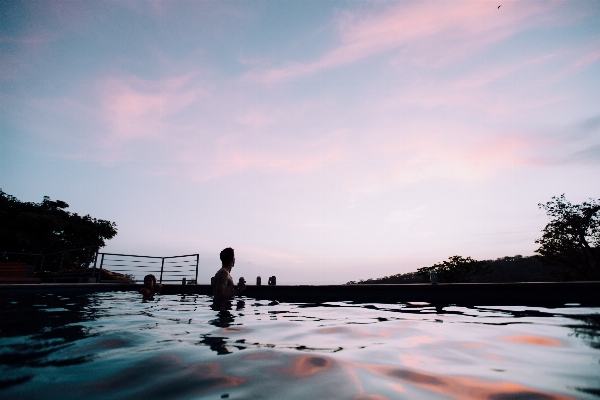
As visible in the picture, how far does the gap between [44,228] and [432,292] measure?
26.0 m

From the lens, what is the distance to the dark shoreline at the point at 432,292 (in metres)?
6.41

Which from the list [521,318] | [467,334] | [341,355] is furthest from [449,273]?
[341,355]

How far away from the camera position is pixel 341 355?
8.09ft

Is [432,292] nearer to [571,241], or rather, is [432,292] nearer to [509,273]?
[571,241]

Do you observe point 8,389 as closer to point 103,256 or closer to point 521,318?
point 521,318

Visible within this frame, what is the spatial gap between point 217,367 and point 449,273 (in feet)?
72.6

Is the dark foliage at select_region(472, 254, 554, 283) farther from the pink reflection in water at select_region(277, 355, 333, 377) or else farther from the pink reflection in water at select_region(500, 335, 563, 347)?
the pink reflection in water at select_region(277, 355, 333, 377)

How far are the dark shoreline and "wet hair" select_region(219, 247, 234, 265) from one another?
2.74 meters

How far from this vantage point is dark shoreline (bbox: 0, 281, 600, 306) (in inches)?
Answer: 252

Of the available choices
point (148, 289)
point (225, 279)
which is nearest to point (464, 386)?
point (225, 279)

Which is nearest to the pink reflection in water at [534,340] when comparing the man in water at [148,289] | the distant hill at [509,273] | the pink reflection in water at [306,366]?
the pink reflection in water at [306,366]

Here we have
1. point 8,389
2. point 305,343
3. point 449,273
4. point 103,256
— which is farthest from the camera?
point 449,273

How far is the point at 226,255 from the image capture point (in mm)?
6465

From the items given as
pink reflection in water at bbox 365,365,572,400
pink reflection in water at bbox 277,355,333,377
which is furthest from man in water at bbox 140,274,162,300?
pink reflection in water at bbox 365,365,572,400
